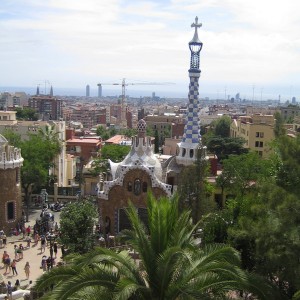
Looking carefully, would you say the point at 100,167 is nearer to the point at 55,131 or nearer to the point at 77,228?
the point at 55,131

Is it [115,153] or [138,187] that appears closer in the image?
[138,187]

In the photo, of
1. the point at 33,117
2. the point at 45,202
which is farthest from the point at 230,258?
the point at 33,117

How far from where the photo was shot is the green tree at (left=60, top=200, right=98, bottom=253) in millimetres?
20062

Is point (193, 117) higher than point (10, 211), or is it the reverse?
point (193, 117)

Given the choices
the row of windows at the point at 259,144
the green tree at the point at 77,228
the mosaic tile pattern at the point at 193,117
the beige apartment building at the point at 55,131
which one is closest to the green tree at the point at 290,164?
the green tree at the point at 77,228

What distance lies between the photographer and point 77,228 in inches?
795

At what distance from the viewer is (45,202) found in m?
32.1

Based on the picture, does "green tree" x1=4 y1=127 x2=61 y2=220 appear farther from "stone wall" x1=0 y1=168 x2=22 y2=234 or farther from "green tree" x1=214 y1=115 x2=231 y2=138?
"green tree" x1=214 y1=115 x2=231 y2=138

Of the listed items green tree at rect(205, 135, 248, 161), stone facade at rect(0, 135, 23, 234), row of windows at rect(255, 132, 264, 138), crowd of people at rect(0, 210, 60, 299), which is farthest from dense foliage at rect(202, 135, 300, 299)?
row of windows at rect(255, 132, 264, 138)

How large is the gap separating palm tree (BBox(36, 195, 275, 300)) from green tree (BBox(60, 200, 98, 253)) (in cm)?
880

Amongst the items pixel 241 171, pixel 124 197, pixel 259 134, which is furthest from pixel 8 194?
pixel 259 134

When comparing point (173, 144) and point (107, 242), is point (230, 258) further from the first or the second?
point (173, 144)

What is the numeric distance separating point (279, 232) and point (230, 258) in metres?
1.31

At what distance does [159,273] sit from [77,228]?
1024 cm
